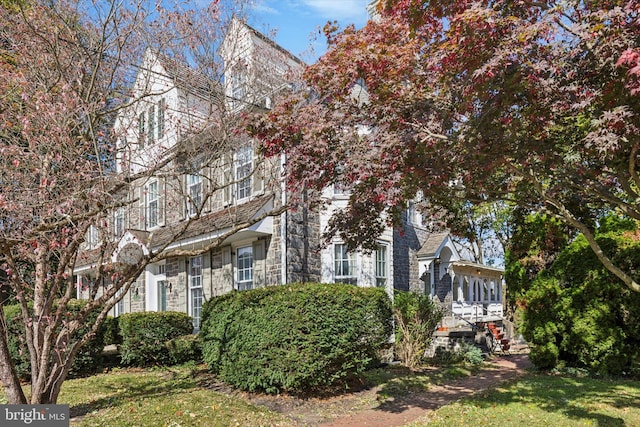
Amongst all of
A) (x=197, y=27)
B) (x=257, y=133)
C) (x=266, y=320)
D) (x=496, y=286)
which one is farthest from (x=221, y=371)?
(x=496, y=286)

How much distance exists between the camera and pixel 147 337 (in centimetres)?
1273

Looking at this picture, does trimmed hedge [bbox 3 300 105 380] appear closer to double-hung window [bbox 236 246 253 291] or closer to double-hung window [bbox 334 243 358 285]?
double-hung window [bbox 236 246 253 291]

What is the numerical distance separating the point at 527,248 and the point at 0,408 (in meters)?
11.1

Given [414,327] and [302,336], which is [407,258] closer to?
[414,327]

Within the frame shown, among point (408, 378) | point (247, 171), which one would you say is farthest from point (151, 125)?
point (408, 378)

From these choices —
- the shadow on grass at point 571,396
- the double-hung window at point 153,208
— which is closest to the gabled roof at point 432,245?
the shadow on grass at point 571,396

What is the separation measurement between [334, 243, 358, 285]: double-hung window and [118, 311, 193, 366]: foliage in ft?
15.6

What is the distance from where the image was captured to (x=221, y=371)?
32.6 feet

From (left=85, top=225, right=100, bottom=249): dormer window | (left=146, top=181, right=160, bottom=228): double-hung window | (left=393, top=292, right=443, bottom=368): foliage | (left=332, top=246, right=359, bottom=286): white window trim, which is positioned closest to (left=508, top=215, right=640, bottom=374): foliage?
(left=393, top=292, right=443, bottom=368): foliage

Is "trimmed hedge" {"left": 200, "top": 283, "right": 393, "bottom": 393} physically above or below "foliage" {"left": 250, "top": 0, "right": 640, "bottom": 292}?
below

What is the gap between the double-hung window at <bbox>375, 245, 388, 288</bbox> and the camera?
15.3 m

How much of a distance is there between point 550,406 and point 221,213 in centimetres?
974

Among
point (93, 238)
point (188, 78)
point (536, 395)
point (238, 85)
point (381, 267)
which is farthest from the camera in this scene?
point (381, 267)

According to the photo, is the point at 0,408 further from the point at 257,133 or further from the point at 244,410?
the point at 257,133
